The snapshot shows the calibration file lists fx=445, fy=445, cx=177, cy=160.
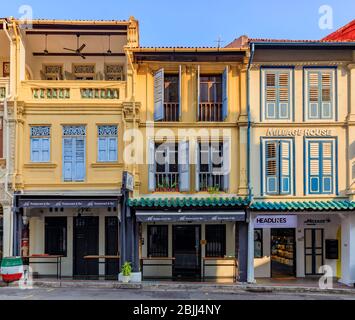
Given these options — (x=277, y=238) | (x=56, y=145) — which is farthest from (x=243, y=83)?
(x=56, y=145)

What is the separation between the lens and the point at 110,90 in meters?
17.0

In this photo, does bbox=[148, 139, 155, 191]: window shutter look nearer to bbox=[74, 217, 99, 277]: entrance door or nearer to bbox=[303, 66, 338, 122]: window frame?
bbox=[74, 217, 99, 277]: entrance door

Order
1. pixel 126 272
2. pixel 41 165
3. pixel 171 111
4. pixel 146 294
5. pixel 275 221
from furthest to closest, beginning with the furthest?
pixel 171 111
pixel 41 165
pixel 275 221
pixel 126 272
pixel 146 294

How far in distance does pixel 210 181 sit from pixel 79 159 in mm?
5033

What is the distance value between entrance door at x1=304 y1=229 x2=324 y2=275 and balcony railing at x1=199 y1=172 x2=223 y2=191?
4.22 meters

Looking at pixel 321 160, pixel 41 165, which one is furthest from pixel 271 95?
pixel 41 165

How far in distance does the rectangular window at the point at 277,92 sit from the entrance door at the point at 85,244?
318 inches

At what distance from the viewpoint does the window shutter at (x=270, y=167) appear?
16844 mm

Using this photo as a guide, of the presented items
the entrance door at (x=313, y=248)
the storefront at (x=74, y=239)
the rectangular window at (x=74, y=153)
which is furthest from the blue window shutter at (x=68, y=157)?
the entrance door at (x=313, y=248)

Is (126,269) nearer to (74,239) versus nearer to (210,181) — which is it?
(74,239)

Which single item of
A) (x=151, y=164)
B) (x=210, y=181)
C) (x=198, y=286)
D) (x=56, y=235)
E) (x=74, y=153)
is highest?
(x=74, y=153)

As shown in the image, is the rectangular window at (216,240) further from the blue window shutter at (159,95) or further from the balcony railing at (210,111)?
the blue window shutter at (159,95)

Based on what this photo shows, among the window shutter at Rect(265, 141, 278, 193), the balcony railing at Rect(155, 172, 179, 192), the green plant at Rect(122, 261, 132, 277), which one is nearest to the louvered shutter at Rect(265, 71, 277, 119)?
the window shutter at Rect(265, 141, 278, 193)

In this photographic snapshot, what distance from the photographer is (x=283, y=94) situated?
17094 millimetres
